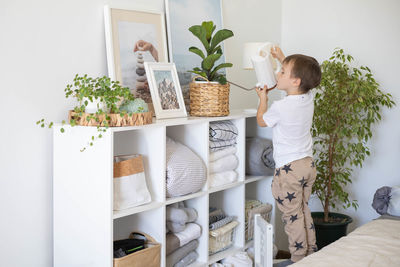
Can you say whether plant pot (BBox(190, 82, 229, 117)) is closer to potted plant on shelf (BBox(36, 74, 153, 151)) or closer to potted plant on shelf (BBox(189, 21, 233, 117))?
potted plant on shelf (BBox(189, 21, 233, 117))

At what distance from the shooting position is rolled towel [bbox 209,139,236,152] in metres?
2.56

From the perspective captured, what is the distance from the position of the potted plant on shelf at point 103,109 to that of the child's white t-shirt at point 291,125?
2.38ft

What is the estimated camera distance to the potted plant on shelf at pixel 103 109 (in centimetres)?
197

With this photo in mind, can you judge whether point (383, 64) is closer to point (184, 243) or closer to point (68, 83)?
point (184, 243)

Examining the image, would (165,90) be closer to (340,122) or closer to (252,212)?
(252,212)

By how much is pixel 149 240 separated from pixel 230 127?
2.43ft

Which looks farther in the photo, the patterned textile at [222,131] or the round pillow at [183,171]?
the patterned textile at [222,131]

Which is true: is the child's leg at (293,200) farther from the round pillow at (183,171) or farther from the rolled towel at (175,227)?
the rolled towel at (175,227)

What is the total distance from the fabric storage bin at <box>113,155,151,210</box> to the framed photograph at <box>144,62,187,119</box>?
1.04ft

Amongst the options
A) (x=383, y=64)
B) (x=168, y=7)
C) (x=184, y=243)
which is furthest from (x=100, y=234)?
(x=383, y=64)

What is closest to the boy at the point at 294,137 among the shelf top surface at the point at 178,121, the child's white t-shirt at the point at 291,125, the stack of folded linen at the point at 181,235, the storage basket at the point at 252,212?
the child's white t-shirt at the point at 291,125

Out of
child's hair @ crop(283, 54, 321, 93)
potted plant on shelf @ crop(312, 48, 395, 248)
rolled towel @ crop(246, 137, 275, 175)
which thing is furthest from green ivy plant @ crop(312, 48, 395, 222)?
child's hair @ crop(283, 54, 321, 93)

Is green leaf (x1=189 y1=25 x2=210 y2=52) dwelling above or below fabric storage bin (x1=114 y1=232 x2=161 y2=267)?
above

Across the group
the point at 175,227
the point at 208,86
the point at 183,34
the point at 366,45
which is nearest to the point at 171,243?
the point at 175,227
